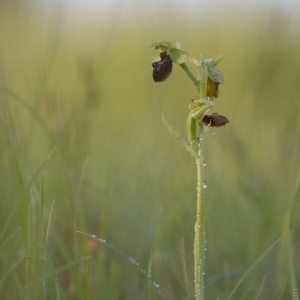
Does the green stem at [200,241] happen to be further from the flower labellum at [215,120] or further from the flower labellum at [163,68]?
the flower labellum at [163,68]

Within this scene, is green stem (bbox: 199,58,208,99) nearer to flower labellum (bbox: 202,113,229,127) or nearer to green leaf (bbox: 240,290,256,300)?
flower labellum (bbox: 202,113,229,127)

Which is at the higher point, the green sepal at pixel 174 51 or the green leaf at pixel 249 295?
the green sepal at pixel 174 51

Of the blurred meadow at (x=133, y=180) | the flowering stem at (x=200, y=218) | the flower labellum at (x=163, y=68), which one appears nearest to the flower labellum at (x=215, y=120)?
the flowering stem at (x=200, y=218)

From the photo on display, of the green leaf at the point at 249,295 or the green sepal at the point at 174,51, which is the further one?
the green sepal at the point at 174,51

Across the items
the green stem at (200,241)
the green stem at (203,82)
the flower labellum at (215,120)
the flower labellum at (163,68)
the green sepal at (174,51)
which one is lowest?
the green stem at (200,241)

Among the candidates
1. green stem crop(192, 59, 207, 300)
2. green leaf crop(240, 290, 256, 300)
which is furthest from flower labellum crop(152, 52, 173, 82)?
green leaf crop(240, 290, 256, 300)

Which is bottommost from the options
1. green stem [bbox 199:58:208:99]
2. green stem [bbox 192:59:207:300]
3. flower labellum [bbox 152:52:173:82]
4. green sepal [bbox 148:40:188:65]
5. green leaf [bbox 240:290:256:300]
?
green leaf [bbox 240:290:256:300]

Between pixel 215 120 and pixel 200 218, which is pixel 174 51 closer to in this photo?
pixel 215 120

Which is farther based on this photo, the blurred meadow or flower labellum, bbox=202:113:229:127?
the blurred meadow

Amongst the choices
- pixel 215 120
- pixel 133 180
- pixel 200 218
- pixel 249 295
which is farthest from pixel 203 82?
pixel 133 180
